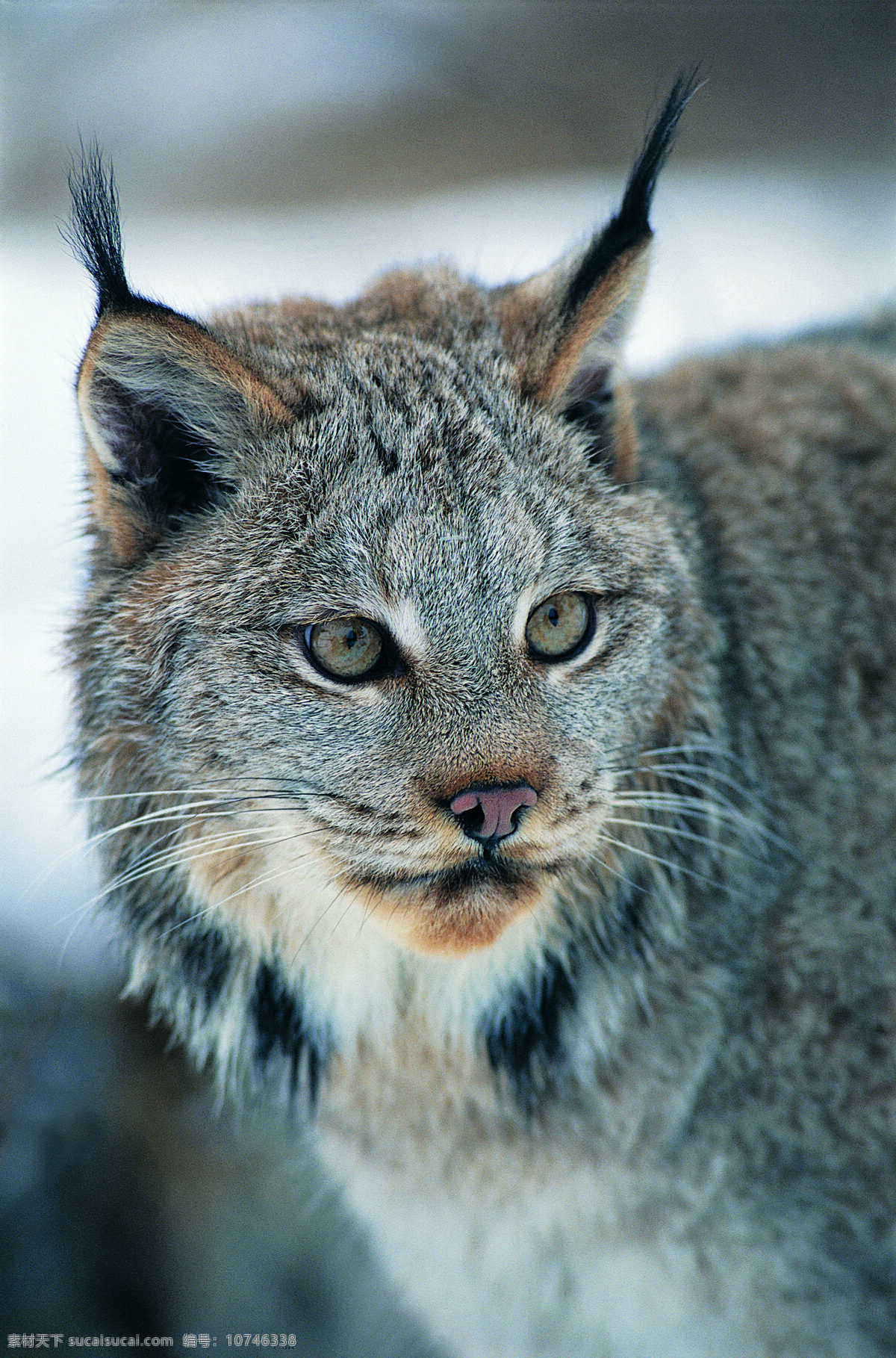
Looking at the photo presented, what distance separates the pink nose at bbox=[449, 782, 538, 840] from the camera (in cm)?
87

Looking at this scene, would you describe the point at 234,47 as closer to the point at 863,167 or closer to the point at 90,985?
the point at 863,167

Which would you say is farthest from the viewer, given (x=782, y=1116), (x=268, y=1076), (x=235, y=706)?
(x=268, y=1076)

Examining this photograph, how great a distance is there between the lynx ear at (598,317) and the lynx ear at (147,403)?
0.26 meters

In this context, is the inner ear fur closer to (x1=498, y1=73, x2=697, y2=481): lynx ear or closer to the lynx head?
the lynx head

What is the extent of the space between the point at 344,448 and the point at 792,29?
3.21 ft

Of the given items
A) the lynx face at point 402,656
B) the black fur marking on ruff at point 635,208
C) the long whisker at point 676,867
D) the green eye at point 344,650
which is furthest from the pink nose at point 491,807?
the black fur marking on ruff at point 635,208

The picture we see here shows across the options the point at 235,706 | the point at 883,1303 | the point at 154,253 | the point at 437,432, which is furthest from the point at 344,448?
the point at 883,1303

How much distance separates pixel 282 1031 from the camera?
1205 mm

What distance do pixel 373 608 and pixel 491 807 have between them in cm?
19

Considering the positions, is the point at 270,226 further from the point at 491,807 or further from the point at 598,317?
the point at 491,807

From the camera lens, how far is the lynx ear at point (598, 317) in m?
0.97

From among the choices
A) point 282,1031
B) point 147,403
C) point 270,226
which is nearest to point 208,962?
→ point 282,1031

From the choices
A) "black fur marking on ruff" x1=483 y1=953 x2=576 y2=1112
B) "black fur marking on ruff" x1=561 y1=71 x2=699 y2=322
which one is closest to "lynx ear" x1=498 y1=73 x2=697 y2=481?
"black fur marking on ruff" x1=561 y1=71 x2=699 y2=322

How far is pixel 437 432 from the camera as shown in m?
0.96
